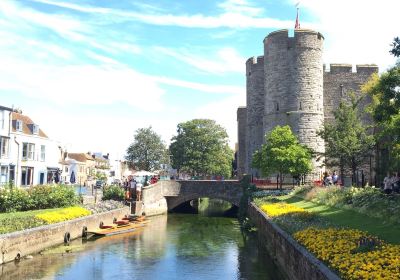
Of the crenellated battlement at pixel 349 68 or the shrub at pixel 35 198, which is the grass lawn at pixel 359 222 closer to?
the shrub at pixel 35 198

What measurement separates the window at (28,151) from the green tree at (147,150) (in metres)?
45.2

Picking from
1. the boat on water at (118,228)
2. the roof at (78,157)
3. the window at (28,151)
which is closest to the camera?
the boat on water at (118,228)

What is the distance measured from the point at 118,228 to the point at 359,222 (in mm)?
18536

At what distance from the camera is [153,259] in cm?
2252

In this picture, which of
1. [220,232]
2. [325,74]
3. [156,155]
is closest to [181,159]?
[156,155]

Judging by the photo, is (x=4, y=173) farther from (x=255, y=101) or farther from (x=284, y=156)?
(x=255, y=101)

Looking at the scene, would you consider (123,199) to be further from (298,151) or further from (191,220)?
(298,151)

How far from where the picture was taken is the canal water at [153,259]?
736 inches

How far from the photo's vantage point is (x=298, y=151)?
38562mm

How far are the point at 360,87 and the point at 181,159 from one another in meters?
38.1

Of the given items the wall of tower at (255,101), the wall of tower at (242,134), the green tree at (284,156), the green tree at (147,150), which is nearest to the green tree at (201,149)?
the green tree at (147,150)

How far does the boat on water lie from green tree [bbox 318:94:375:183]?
59.7 feet

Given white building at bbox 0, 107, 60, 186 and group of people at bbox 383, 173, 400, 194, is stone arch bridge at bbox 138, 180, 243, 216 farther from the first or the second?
group of people at bbox 383, 173, 400, 194

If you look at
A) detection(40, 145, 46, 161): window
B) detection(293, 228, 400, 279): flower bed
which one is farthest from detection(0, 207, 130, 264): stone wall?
detection(40, 145, 46, 161): window
